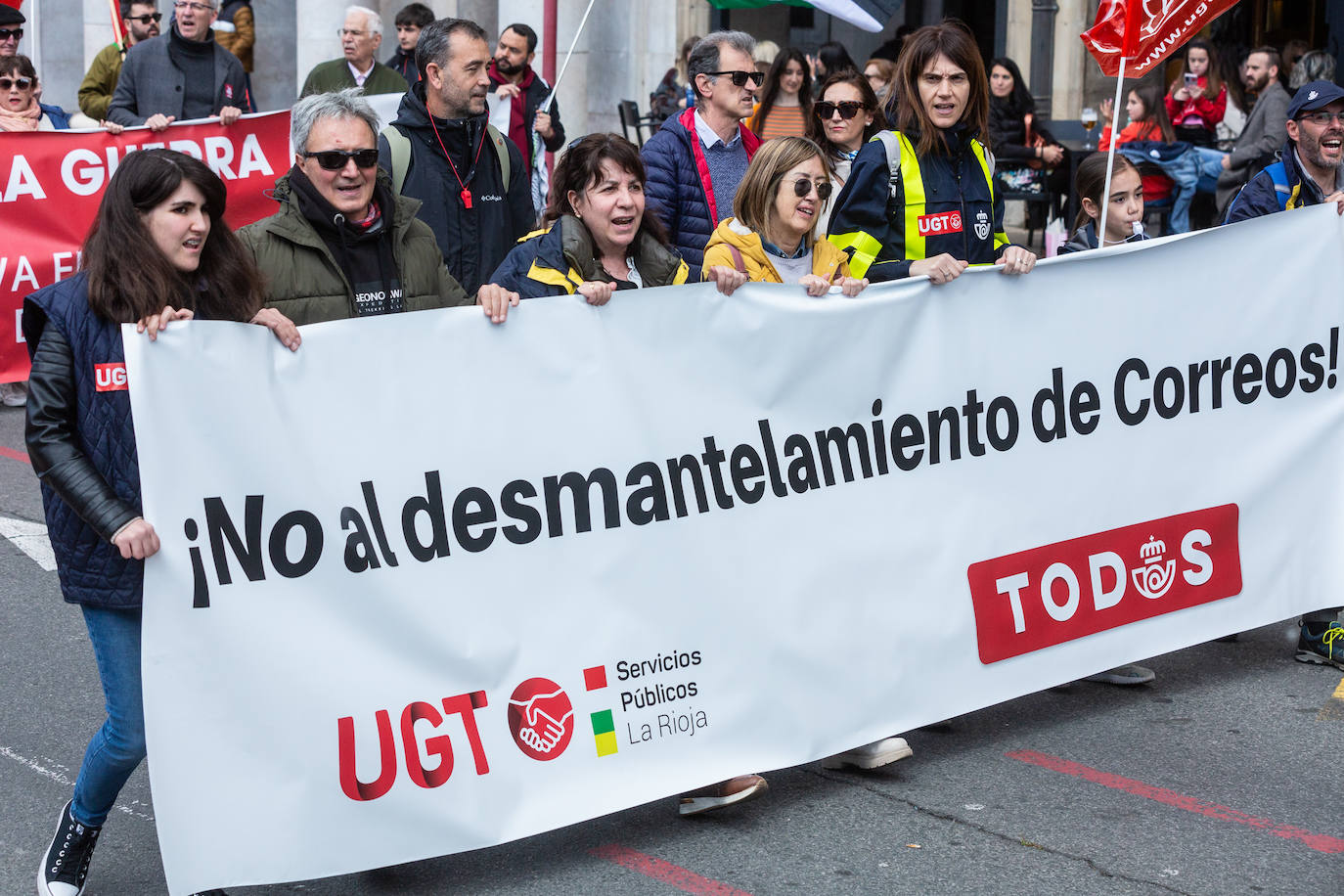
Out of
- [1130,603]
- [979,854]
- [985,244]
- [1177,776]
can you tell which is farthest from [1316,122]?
[979,854]

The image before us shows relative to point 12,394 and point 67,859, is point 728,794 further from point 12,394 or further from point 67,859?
point 12,394

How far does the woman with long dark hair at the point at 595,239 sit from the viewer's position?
446 centimetres

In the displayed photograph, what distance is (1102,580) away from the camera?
16.4 ft

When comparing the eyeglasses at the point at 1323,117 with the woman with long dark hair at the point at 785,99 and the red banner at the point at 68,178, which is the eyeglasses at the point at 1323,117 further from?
the red banner at the point at 68,178

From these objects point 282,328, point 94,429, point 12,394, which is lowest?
point 12,394

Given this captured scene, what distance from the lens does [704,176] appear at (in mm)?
6492

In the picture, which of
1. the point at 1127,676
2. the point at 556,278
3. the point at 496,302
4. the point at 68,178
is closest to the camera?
the point at 496,302

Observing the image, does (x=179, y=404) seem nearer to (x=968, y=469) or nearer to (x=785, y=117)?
(x=968, y=469)

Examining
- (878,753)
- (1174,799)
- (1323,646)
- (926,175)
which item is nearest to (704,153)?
(926,175)

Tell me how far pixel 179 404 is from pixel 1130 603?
2.97 m

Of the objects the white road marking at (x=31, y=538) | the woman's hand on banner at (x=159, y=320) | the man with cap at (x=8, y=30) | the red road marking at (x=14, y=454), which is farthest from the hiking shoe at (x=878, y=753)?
the man with cap at (x=8, y=30)

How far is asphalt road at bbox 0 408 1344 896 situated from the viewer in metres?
3.99

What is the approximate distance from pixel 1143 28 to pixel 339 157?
11.0ft

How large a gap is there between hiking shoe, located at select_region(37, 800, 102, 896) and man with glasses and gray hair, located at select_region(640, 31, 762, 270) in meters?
3.38
